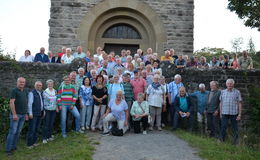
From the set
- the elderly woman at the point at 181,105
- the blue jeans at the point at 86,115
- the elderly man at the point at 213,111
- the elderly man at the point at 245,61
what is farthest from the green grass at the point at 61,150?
the elderly man at the point at 245,61

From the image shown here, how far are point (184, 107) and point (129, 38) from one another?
619 centimetres

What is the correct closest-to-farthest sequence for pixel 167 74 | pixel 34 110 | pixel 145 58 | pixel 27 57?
pixel 34 110, pixel 167 74, pixel 145 58, pixel 27 57

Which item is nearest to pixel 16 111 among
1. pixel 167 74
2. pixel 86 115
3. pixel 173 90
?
pixel 86 115

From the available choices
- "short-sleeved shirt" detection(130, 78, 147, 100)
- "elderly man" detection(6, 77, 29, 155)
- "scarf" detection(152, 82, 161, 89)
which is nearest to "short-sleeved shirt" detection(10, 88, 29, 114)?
"elderly man" detection(6, 77, 29, 155)

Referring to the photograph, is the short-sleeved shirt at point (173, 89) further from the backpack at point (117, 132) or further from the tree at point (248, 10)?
the tree at point (248, 10)

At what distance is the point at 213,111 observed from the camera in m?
8.52

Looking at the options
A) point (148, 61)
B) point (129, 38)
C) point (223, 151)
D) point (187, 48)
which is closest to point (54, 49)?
point (129, 38)

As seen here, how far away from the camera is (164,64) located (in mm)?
10266

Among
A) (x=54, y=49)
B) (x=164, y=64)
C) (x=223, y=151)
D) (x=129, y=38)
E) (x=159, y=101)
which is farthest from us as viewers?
(x=129, y=38)

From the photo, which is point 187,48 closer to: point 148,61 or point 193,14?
point 193,14

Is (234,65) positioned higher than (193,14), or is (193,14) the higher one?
(193,14)

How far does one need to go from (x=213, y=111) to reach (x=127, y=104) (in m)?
2.51

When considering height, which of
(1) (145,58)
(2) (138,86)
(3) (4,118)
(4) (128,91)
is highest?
(1) (145,58)

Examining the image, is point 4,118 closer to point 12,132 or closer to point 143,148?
point 12,132
